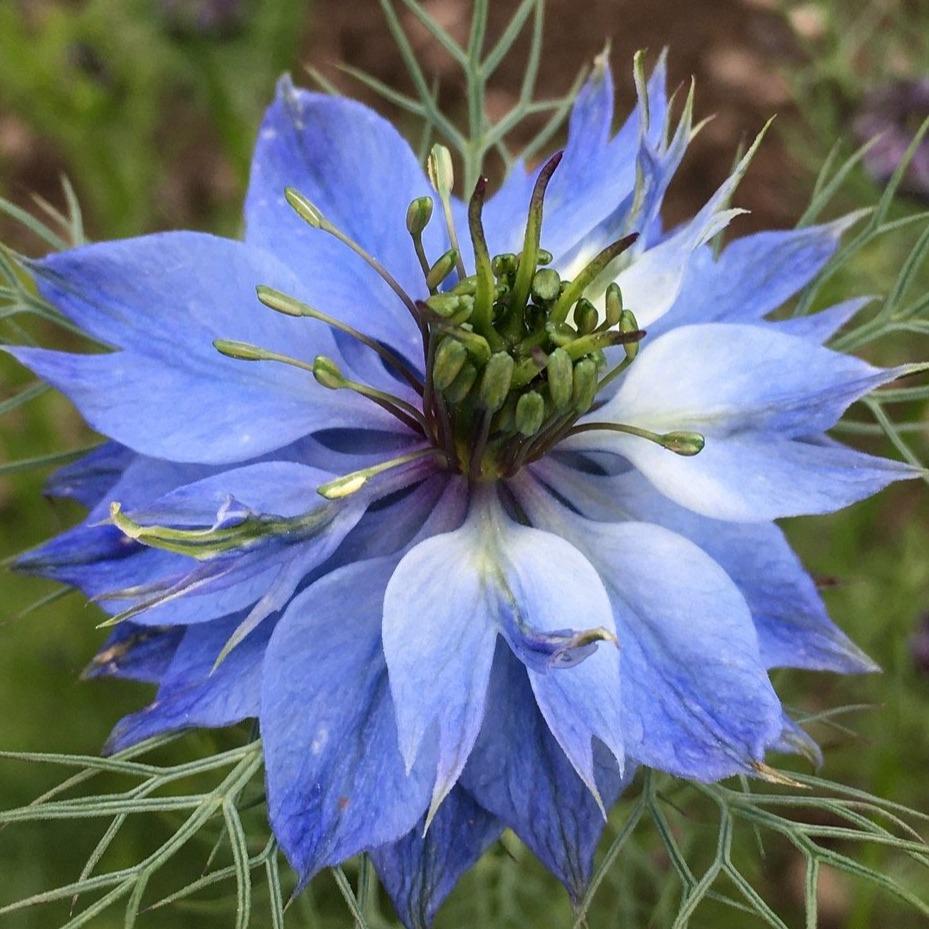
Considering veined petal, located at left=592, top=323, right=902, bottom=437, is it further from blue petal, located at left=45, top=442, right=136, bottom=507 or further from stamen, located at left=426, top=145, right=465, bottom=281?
blue petal, located at left=45, top=442, right=136, bottom=507

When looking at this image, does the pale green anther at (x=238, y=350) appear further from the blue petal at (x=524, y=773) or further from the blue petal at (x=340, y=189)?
the blue petal at (x=524, y=773)

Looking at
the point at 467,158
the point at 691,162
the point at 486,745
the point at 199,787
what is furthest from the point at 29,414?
the point at 691,162

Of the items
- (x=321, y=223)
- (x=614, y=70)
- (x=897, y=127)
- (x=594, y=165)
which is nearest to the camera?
(x=321, y=223)

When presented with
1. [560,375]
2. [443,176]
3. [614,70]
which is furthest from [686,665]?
[614,70]

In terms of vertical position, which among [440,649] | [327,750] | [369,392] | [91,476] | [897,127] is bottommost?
[327,750]

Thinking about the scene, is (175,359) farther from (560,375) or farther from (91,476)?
(560,375)

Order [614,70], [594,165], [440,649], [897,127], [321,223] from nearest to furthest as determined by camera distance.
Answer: [440,649], [321,223], [594,165], [897,127], [614,70]

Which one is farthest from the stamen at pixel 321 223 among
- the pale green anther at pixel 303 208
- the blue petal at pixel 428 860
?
the blue petal at pixel 428 860

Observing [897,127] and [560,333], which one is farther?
[897,127]

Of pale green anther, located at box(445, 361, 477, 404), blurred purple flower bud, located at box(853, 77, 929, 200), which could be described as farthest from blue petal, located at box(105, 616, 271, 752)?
blurred purple flower bud, located at box(853, 77, 929, 200)
